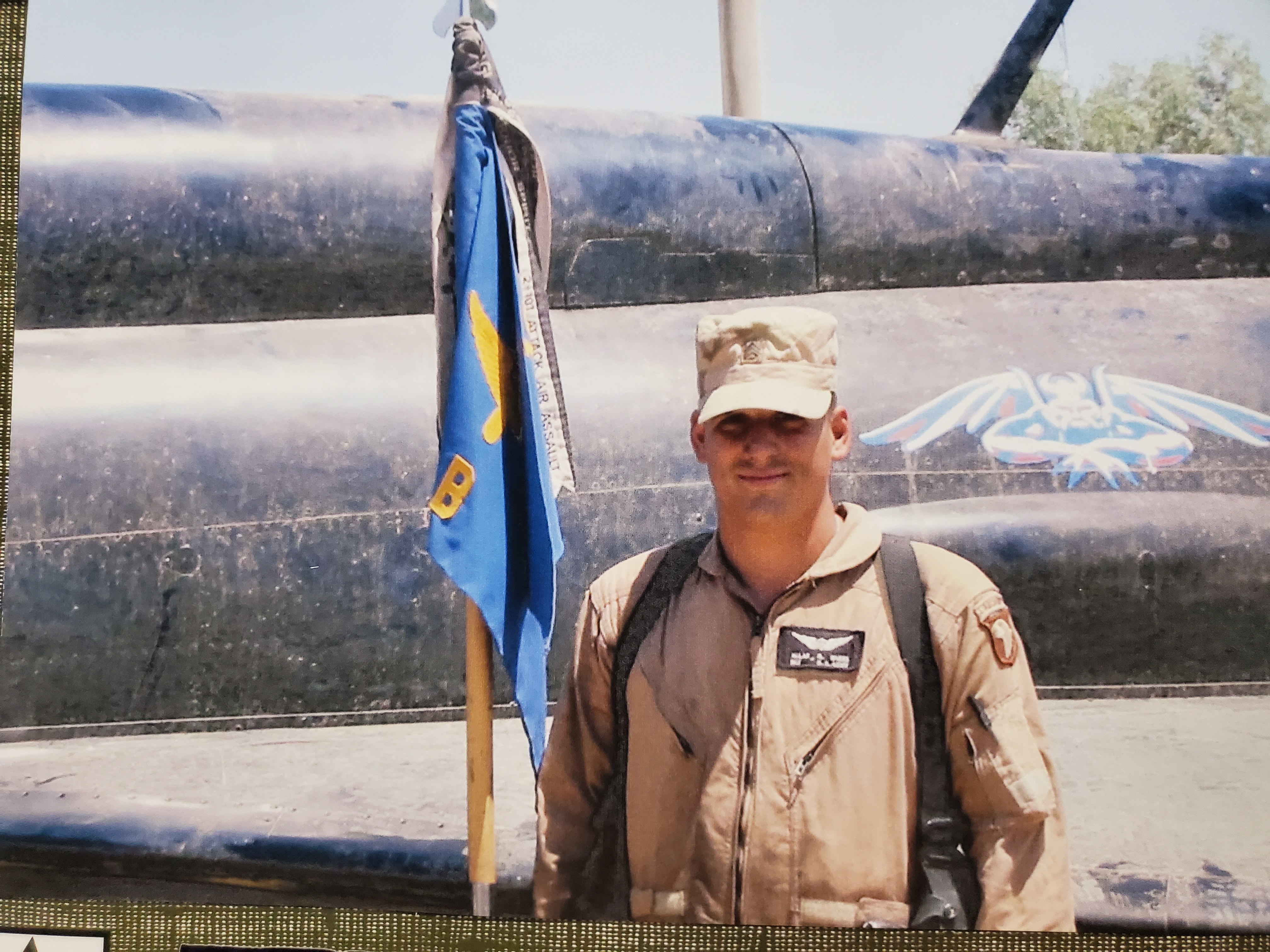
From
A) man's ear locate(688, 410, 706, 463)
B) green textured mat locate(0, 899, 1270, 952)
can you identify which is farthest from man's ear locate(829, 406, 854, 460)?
green textured mat locate(0, 899, 1270, 952)

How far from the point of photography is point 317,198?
8.90ft

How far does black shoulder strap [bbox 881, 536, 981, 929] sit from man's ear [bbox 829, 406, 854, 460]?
0.28m

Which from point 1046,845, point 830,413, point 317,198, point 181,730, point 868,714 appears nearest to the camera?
point 1046,845

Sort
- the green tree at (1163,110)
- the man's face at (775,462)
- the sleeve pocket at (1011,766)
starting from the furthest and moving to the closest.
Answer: the green tree at (1163,110)
the man's face at (775,462)
the sleeve pocket at (1011,766)

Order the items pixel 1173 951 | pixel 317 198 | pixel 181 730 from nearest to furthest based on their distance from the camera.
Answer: pixel 1173 951 < pixel 181 730 < pixel 317 198

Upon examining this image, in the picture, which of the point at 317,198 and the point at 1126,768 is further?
the point at 317,198

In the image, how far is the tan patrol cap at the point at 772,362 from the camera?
6.13 ft

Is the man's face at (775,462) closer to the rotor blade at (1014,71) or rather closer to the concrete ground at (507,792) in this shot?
the concrete ground at (507,792)

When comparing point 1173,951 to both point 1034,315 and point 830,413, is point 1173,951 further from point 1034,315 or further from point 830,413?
point 1034,315

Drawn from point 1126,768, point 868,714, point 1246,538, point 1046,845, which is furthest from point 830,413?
point 1246,538

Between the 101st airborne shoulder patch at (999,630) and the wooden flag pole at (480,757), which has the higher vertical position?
the 101st airborne shoulder patch at (999,630)

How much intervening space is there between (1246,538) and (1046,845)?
1.07m

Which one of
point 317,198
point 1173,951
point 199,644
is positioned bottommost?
point 1173,951

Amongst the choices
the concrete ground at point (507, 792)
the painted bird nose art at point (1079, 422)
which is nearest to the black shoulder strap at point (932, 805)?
the concrete ground at point (507, 792)
